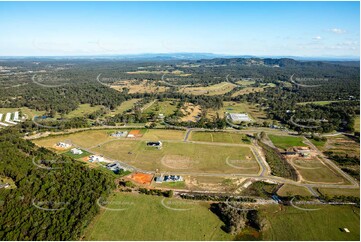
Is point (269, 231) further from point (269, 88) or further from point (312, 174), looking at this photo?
point (269, 88)

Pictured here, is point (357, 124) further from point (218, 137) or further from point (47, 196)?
point (47, 196)

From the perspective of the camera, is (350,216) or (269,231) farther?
(350,216)

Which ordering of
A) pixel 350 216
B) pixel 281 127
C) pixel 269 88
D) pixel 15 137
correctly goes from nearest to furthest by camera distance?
pixel 350 216
pixel 15 137
pixel 281 127
pixel 269 88

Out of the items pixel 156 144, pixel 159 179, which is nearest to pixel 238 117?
pixel 156 144

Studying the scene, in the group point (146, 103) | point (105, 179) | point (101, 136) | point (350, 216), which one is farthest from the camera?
point (146, 103)

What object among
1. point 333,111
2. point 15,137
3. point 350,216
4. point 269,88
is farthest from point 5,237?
point 269,88

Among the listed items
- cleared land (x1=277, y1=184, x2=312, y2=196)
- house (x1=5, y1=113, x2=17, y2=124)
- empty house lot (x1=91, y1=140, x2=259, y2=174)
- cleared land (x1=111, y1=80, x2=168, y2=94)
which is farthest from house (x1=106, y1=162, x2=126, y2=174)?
cleared land (x1=111, y1=80, x2=168, y2=94)

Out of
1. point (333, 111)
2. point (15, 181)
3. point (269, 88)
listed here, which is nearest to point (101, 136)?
point (15, 181)
